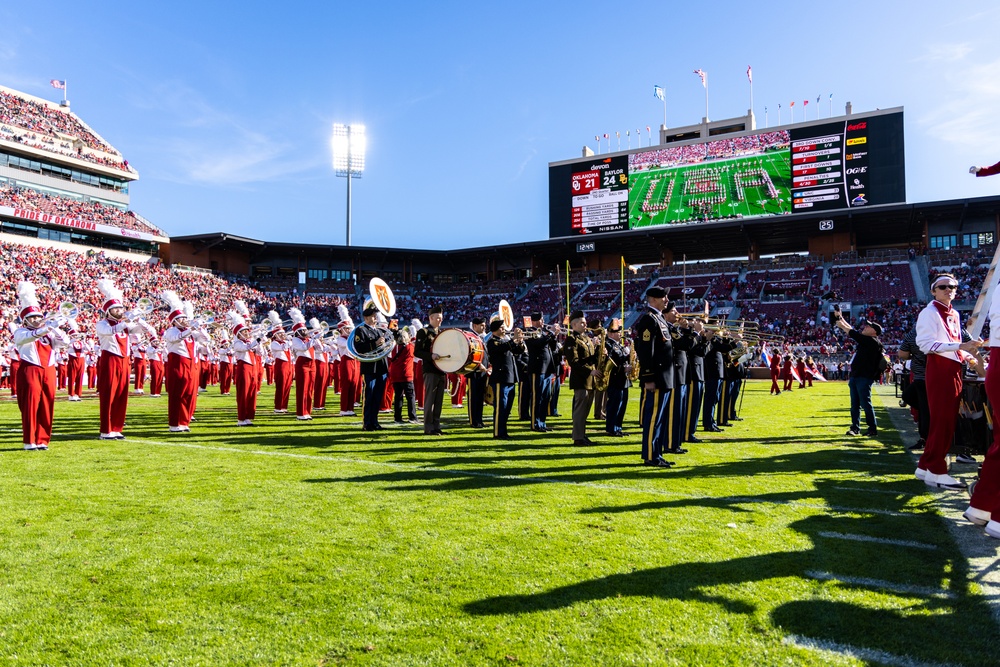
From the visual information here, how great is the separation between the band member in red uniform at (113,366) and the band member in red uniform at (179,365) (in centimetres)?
63

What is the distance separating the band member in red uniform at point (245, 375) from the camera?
11234mm

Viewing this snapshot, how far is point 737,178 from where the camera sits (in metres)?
41.4

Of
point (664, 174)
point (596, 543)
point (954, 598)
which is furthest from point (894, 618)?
point (664, 174)

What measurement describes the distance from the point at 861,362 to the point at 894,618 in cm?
743

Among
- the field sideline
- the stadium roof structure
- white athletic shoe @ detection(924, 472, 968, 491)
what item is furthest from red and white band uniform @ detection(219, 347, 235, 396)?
the stadium roof structure

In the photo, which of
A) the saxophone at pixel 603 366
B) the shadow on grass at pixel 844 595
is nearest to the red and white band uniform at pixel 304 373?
the saxophone at pixel 603 366

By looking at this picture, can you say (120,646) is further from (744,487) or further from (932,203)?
(932,203)

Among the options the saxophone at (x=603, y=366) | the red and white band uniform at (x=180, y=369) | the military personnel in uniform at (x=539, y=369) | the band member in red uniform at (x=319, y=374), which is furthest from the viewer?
the band member in red uniform at (x=319, y=374)

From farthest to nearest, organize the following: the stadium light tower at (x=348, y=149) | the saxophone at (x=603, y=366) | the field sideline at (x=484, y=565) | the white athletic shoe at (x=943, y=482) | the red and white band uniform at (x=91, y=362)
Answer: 1. the stadium light tower at (x=348, y=149)
2. the red and white band uniform at (x=91, y=362)
3. the saxophone at (x=603, y=366)
4. the white athletic shoe at (x=943, y=482)
5. the field sideline at (x=484, y=565)

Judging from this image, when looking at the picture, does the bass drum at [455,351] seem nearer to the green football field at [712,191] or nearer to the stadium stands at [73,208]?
the green football field at [712,191]

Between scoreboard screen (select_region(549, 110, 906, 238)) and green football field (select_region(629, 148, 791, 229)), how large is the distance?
6 centimetres

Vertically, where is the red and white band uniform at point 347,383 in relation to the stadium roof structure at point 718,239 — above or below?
below

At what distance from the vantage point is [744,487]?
589cm

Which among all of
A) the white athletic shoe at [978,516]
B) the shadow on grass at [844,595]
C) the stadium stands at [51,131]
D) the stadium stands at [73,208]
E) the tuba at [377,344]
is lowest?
the shadow on grass at [844,595]
